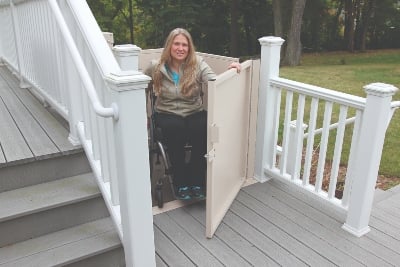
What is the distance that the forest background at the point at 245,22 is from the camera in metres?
14.9

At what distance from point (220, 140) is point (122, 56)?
2.77 feet

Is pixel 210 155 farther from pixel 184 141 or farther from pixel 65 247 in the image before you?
pixel 65 247

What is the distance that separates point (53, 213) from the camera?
2221mm

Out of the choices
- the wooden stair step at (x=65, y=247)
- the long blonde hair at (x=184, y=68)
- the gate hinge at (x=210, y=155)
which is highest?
the long blonde hair at (x=184, y=68)

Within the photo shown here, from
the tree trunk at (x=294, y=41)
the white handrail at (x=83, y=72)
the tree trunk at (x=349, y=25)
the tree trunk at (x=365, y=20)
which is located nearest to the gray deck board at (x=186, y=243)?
the white handrail at (x=83, y=72)

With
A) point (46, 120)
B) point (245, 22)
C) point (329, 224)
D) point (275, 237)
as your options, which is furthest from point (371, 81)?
point (245, 22)

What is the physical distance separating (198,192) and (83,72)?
137cm

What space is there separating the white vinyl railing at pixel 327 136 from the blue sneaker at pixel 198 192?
2.18 feet

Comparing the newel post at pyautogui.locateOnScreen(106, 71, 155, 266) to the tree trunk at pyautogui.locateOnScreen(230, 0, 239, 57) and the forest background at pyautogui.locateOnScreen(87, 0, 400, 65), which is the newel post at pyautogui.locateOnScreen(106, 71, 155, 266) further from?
the tree trunk at pyautogui.locateOnScreen(230, 0, 239, 57)

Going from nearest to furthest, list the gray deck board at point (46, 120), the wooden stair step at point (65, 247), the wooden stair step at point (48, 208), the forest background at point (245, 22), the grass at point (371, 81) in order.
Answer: the wooden stair step at point (65, 247) → the wooden stair step at point (48, 208) → the gray deck board at point (46, 120) → the grass at point (371, 81) → the forest background at point (245, 22)

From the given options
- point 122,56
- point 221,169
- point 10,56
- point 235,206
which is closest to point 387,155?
point 235,206

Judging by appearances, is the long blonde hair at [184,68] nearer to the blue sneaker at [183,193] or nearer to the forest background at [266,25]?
the blue sneaker at [183,193]

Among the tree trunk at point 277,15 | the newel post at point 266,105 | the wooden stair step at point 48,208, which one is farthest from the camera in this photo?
the tree trunk at point 277,15

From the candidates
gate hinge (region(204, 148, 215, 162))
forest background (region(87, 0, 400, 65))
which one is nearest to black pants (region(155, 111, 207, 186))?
gate hinge (region(204, 148, 215, 162))
